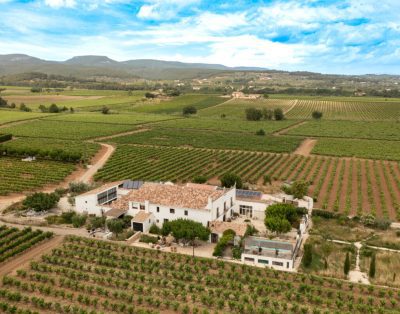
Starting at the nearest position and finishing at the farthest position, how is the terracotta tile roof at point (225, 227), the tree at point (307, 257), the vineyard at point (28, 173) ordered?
the tree at point (307, 257) → the terracotta tile roof at point (225, 227) → the vineyard at point (28, 173)

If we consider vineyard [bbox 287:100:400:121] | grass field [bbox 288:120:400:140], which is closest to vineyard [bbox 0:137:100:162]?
grass field [bbox 288:120:400:140]

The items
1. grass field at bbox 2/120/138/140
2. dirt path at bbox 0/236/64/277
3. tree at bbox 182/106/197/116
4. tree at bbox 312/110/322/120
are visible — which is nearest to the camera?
dirt path at bbox 0/236/64/277

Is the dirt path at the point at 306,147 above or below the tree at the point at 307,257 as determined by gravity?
below

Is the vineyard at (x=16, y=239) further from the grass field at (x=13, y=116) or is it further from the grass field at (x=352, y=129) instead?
the grass field at (x=13, y=116)

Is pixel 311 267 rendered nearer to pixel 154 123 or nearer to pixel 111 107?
pixel 154 123

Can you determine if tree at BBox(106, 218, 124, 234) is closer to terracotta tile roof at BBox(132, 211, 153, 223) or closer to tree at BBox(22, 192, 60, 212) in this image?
terracotta tile roof at BBox(132, 211, 153, 223)

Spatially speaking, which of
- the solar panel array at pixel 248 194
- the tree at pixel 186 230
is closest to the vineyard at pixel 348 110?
the solar panel array at pixel 248 194
